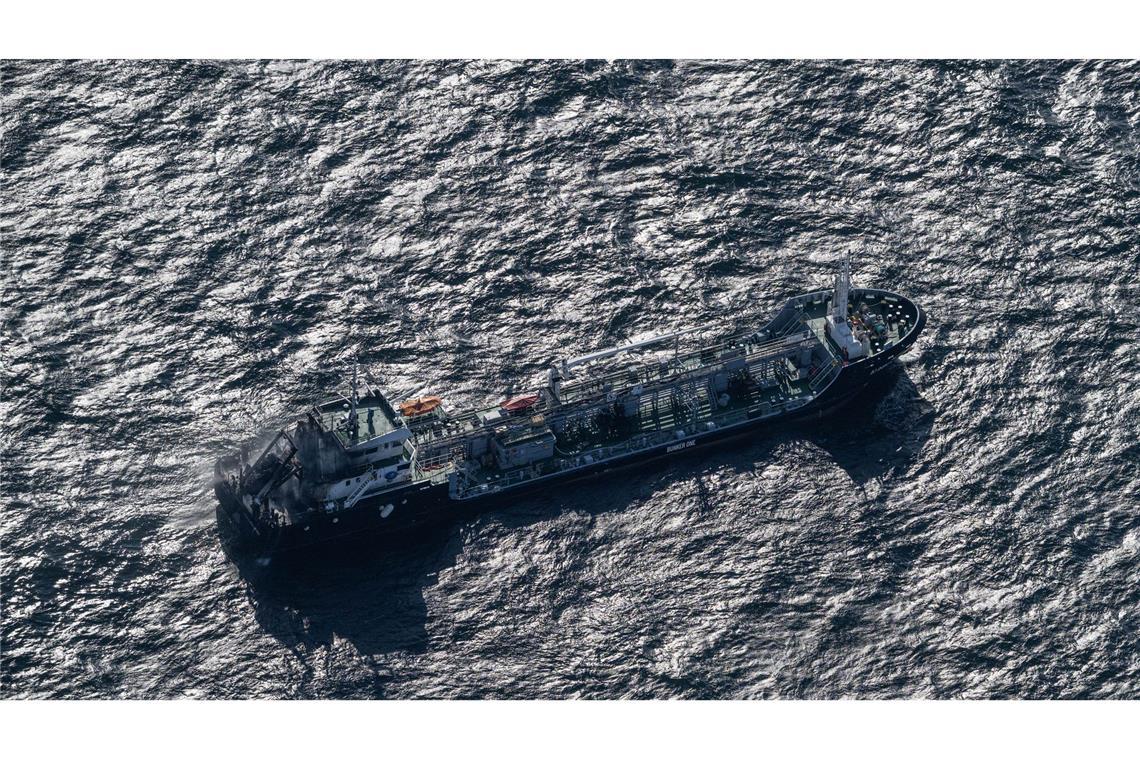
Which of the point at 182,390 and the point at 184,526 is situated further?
the point at 182,390

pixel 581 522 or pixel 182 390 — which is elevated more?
pixel 182 390

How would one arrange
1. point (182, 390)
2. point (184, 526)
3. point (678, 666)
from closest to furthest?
→ point (678, 666), point (184, 526), point (182, 390)

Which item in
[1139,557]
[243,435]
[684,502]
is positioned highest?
[243,435]

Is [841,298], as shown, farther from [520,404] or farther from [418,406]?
[418,406]

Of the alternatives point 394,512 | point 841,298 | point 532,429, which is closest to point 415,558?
point 394,512

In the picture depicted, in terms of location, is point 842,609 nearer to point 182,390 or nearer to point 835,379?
point 835,379

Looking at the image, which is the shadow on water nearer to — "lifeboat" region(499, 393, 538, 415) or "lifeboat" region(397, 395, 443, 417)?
"lifeboat" region(499, 393, 538, 415)

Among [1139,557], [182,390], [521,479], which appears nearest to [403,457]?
[521,479]
